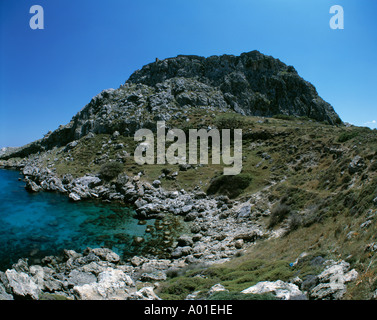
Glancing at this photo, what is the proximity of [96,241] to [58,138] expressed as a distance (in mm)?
83319

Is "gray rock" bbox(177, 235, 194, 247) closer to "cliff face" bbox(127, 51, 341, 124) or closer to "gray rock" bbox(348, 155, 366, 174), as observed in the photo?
"gray rock" bbox(348, 155, 366, 174)

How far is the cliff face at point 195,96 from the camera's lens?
78812 millimetres

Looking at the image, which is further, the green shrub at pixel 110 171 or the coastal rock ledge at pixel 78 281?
the green shrub at pixel 110 171

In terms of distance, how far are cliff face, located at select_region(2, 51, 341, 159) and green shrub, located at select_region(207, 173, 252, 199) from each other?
1674 inches

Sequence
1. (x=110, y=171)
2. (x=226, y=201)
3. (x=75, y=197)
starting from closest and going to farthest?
(x=226, y=201) < (x=75, y=197) < (x=110, y=171)

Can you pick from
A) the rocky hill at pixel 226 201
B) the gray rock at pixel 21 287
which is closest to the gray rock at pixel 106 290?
the rocky hill at pixel 226 201

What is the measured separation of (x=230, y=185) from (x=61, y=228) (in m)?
24.7

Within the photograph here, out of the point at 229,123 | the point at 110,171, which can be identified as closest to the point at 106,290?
the point at 110,171

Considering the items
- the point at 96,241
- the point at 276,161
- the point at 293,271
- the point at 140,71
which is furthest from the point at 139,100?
the point at 293,271

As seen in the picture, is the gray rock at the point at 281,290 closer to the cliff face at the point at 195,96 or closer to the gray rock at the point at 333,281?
the gray rock at the point at 333,281

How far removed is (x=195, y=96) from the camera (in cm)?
8731

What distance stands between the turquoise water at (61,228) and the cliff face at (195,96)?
39.6 m

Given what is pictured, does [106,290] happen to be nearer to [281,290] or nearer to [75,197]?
[281,290]

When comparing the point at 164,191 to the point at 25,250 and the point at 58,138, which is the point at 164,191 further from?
the point at 58,138
